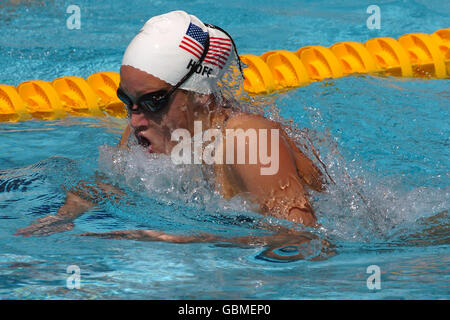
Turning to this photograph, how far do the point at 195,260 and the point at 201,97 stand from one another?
2.44 ft

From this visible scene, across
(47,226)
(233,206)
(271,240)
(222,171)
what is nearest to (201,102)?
(222,171)

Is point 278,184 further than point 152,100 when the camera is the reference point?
No

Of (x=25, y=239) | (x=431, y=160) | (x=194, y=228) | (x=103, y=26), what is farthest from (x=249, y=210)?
(x=103, y=26)

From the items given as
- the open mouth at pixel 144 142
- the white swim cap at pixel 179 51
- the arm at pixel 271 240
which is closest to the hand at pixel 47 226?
the arm at pixel 271 240

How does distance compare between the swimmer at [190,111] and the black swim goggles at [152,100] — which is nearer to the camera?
the swimmer at [190,111]

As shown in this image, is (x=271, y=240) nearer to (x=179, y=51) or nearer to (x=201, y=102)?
(x=201, y=102)

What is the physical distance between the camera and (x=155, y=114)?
2662 millimetres

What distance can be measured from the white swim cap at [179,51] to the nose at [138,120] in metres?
0.17

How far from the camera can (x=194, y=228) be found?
268cm

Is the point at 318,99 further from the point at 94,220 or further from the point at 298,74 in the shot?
the point at 94,220

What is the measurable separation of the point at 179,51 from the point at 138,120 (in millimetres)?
325

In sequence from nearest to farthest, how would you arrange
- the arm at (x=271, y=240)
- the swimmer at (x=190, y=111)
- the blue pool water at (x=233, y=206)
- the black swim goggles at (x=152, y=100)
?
the blue pool water at (x=233, y=206) < the arm at (x=271, y=240) < the swimmer at (x=190, y=111) < the black swim goggles at (x=152, y=100)

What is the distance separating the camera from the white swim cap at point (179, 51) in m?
2.66

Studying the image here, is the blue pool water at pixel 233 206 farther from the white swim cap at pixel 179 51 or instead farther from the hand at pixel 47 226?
the white swim cap at pixel 179 51
